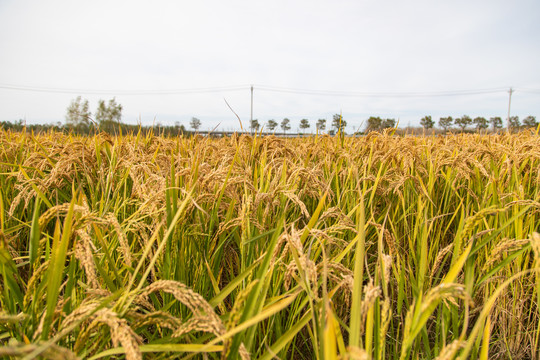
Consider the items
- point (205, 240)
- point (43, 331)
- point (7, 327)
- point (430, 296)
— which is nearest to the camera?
point (430, 296)

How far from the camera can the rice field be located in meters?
0.76

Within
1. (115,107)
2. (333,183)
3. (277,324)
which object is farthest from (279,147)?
(115,107)

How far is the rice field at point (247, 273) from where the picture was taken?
76 cm

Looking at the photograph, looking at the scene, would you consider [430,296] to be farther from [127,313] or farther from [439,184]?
[439,184]

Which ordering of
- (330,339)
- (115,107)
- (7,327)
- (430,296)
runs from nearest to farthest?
1. (330,339)
2. (430,296)
3. (7,327)
4. (115,107)

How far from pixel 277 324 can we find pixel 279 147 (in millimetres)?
1580

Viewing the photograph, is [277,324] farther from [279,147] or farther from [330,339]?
[279,147]

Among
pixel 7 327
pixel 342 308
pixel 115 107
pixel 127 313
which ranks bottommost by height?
pixel 342 308

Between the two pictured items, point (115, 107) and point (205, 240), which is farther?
point (115, 107)

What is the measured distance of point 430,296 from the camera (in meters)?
0.68

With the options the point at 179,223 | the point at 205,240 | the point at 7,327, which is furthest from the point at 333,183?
the point at 7,327

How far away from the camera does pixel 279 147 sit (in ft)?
8.39

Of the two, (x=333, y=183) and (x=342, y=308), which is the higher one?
(x=333, y=183)

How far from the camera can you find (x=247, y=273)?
3.30ft
